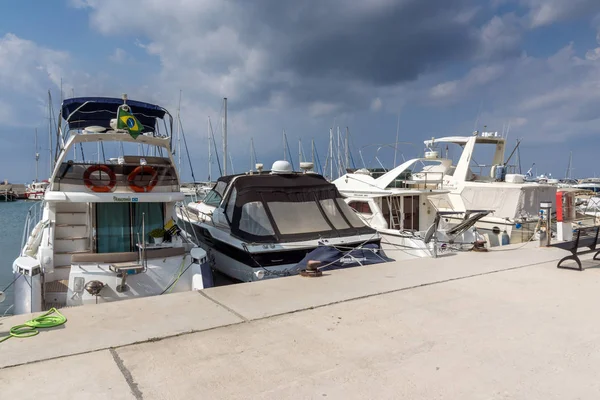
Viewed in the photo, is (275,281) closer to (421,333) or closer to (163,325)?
(163,325)

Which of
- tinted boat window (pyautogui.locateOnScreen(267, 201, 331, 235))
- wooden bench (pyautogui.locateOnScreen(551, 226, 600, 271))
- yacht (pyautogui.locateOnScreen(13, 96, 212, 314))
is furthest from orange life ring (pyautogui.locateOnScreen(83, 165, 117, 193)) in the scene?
wooden bench (pyautogui.locateOnScreen(551, 226, 600, 271))

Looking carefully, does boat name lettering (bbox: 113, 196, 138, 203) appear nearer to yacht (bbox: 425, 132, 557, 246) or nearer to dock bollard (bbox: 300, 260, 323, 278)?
dock bollard (bbox: 300, 260, 323, 278)

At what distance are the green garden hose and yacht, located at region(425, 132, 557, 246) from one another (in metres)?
10.4

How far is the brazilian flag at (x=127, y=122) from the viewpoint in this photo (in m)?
7.90

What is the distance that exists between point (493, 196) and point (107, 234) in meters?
13.2

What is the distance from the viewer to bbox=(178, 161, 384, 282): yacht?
8.84 metres

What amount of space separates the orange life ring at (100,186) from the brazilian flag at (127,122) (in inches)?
31.4

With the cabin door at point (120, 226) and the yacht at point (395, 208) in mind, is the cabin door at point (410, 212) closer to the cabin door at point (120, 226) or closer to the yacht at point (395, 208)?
the yacht at point (395, 208)

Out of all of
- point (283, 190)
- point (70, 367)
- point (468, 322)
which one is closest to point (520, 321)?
point (468, 322)

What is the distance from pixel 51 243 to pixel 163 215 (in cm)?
202

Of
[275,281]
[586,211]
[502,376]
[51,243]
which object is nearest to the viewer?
[502,376]

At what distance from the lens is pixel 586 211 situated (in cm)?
1930

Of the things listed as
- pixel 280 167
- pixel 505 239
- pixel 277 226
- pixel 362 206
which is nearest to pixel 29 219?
pixel 277 226

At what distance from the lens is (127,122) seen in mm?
7957
